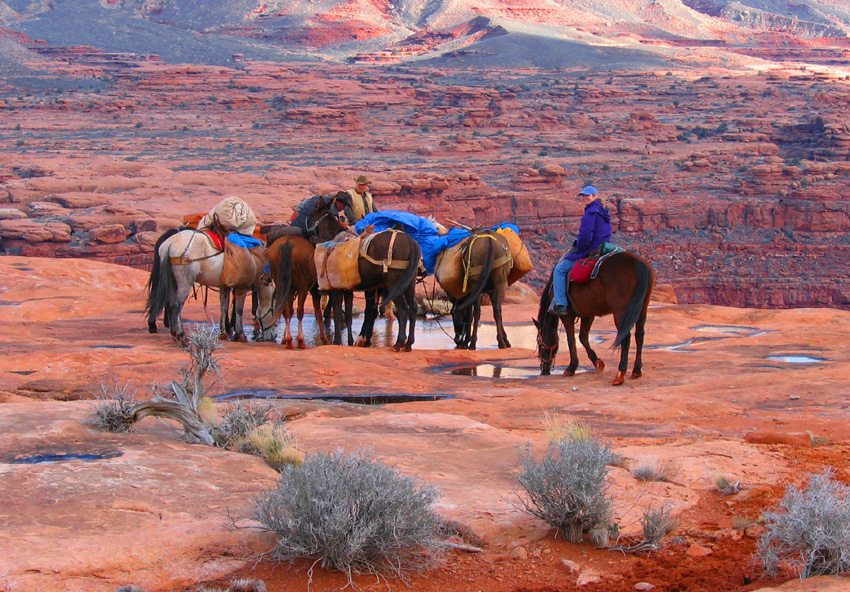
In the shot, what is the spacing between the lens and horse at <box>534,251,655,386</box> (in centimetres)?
1388

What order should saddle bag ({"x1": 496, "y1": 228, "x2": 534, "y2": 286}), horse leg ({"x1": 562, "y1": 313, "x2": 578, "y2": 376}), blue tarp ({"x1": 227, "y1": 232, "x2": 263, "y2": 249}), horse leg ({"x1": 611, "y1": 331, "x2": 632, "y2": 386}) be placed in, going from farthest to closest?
saddle bag ({"x1": 496, "y1": 228, "x2": 534, "y2": 286}) → blue tarp ({"x1": 227, "y1": 232, "x2": 263, "y2": 249}) → horse leg ({"x1": 562, "y1": 313, "x2": 578, "y2": 376}) → horse leg ({"x1": 611, "y1": 331, "x2": 632, "y2": 386})

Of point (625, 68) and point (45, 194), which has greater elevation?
point (625, 68)

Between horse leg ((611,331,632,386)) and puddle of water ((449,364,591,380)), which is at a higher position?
horse leg ((611,331,632,386))

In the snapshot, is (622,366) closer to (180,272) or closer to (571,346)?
(571,346)

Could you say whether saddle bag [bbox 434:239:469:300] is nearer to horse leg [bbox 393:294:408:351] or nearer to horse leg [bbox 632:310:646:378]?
horse leg [bbox 393:294:408:351]

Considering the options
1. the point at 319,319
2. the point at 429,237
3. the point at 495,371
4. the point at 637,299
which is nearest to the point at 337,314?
the point at 319,319

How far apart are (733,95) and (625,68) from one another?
22.0 meters

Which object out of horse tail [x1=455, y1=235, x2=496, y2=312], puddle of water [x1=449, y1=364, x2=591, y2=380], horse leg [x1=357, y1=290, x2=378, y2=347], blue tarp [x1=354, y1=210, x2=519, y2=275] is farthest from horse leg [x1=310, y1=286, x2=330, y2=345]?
puddle of water [x1=449, y1=364, x2=591, y2=380]

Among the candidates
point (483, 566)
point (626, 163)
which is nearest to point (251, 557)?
point (483, 566)

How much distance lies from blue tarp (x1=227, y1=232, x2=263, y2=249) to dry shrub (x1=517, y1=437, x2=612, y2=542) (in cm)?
1112

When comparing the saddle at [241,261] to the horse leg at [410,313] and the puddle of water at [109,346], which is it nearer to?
the puddle of water at [109,346]

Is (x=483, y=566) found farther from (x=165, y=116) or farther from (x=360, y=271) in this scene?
(x=165, y=116)

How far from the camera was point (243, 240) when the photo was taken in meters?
18.1

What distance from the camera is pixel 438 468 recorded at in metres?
8.86
